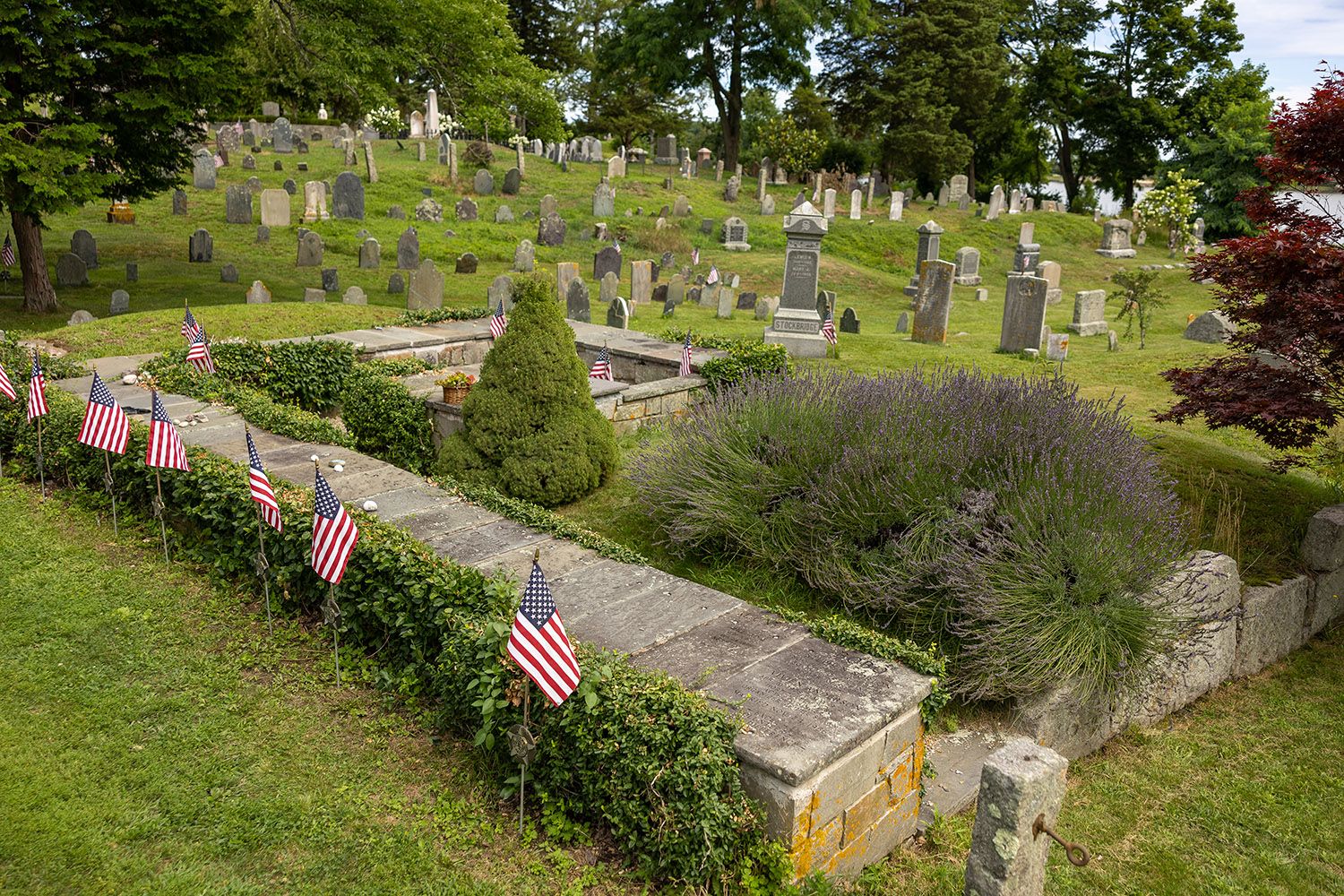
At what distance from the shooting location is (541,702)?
169 inches

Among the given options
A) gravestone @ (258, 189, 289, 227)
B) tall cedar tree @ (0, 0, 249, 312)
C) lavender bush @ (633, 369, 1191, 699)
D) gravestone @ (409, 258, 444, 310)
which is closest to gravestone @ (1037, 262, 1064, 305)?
gravestone @ (409, 258, 444, 310)

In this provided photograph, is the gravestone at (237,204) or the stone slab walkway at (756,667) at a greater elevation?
the gravestone at (237,204)

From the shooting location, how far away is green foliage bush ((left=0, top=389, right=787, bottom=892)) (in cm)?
383

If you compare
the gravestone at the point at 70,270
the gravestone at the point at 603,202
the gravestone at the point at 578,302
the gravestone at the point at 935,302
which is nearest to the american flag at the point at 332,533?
the gravestone at the point at 578,302

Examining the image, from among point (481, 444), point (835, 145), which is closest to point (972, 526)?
point (481, 444)

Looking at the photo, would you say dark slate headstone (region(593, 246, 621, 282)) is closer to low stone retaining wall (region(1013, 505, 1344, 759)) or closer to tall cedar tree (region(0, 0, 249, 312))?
tall cedar tree (region(0, 0, 249, 312))

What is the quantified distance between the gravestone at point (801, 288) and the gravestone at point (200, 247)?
1260cm

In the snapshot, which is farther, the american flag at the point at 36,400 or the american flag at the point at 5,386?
the american flag at the point at 5,386

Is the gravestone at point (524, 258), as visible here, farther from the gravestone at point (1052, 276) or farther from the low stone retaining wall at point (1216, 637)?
the low stone retaining wall at point (1216, 637)

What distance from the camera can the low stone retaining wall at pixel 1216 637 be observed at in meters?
5.48

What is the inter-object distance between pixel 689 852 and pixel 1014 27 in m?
47.9

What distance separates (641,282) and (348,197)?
8.64 metres

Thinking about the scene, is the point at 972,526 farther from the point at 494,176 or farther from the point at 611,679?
the point at 494,176

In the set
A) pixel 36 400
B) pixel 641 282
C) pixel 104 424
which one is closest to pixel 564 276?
pixel 641 282
